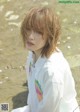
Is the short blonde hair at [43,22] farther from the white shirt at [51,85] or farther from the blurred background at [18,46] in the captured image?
the blurred background at [18,46]

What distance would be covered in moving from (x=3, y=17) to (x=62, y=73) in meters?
3.84

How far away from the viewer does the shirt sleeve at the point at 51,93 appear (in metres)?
2.71

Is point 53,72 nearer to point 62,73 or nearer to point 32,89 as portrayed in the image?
point 62,73

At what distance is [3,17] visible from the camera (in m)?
6.45

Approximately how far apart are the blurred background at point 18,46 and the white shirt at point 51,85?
136cm

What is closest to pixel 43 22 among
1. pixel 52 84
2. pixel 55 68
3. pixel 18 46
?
pixel 55 68

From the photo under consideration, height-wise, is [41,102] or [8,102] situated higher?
[41,102]

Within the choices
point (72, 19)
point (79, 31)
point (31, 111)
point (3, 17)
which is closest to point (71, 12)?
point (72, 19)

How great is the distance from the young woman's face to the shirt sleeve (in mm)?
213

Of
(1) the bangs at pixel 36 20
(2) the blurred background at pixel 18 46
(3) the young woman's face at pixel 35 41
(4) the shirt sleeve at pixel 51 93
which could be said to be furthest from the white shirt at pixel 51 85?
(2) the blurred background at pixel 18 46

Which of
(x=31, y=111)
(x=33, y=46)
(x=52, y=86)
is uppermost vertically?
(x=33, y=46)

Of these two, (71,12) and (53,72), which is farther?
(71,12)

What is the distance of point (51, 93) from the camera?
277 cm

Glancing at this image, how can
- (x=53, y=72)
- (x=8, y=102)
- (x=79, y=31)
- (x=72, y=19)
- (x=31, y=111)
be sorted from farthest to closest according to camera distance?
(x=72, y=19) < (x=79, y=31) < (x=8, y=102) < (x=31, y=111) < (x=53, y=72)
